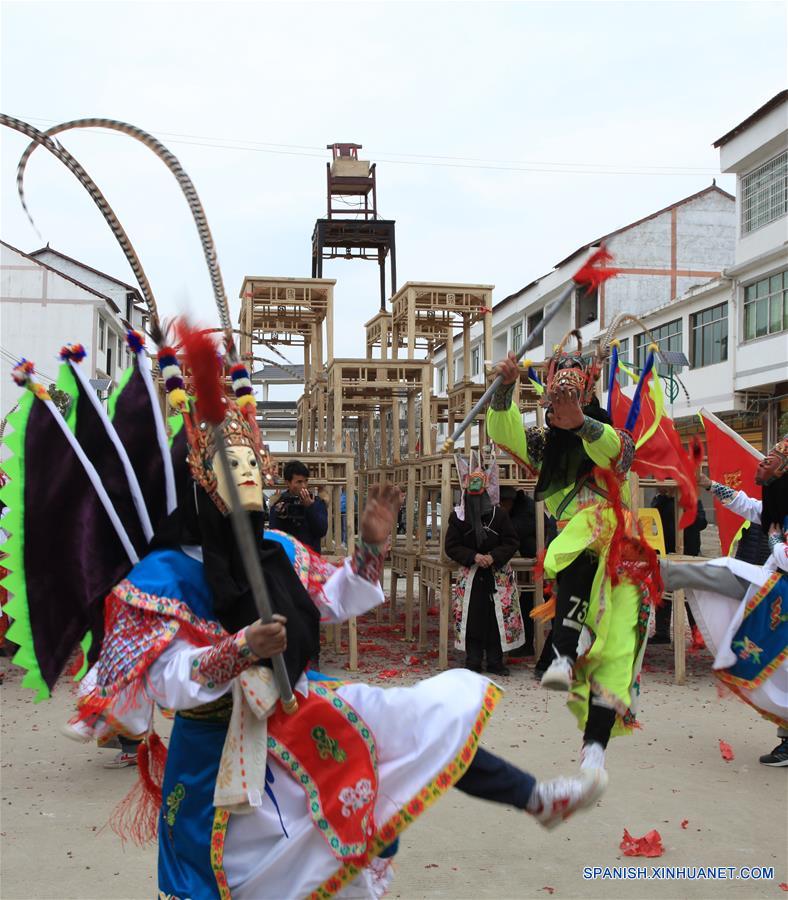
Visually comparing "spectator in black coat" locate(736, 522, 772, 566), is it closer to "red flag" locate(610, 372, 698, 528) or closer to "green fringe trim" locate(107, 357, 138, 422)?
"red flag" locate(610, 372, 698, 528)

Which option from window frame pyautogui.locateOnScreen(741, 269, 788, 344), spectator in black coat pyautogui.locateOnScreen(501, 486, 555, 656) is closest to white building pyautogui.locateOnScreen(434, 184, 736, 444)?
window frame pyautogui.locateOnScreen(741, 269, 788, 344)

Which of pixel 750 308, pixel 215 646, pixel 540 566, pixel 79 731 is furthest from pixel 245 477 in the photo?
pixel 750 308

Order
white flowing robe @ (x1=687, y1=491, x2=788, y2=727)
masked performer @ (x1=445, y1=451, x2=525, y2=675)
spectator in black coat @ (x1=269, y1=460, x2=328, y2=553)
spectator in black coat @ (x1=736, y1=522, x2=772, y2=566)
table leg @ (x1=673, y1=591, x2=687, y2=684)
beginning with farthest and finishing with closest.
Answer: masked performer @ (x1=445, y1=451, x2=525, y2=675)
spectator in black coat @ (x1=269, y1=460, x2=328, y2=553)
table leg @ (x1=673, y1=591, x2=687, y2=684)
spectator in black coat @ (x1=736, y1=522, x2=772, y2=566)
white flowing robe @ (x1=687, y1=491, x2=788, y2=727)

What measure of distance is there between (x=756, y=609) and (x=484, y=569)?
2932 millimetres

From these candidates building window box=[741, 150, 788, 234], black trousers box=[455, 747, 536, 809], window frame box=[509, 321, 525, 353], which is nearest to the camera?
black trousers box=[455, 747, 536, 809]

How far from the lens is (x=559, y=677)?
361cm

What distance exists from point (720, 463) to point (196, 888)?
4.41 m

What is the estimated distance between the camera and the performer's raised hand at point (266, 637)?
1996mm

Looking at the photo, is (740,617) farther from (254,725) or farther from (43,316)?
(43,316)

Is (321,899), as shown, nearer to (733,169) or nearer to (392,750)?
(392,750)

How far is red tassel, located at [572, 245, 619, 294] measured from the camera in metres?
3.77

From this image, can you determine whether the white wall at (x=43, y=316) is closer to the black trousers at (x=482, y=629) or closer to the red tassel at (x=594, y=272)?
the black trousers at (x=482, y=629)

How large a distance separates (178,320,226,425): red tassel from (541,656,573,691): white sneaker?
2.14 m

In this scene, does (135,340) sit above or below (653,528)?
above
